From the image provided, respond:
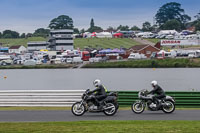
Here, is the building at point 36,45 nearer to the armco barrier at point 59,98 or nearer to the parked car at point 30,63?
the parked car at point 30,63

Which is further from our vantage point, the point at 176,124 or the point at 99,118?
the point at 99,118

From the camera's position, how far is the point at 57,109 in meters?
22.2

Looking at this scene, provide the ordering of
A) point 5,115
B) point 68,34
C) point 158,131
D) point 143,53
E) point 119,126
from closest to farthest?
point 158,131 → point 119,126 → point 5,115 → point 143,53 → point 68,34

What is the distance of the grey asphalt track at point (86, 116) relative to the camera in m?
18.2

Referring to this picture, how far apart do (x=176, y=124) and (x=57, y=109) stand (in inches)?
317

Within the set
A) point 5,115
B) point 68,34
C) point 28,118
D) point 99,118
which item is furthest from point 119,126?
point 68,34

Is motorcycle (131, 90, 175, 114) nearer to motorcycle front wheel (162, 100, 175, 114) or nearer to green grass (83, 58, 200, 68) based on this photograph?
motorcycle front wheel (162, 100, 175, 114)

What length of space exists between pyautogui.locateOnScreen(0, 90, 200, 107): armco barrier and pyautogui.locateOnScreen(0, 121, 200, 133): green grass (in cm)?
617

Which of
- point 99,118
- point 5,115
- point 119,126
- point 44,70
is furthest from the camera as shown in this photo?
point 44,70

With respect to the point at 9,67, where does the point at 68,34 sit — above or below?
above

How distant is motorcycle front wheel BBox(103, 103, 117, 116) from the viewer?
19.1 metres

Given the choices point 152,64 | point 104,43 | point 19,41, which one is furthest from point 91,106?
point 19,41

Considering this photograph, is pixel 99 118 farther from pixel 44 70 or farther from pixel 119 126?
pixel 44 70

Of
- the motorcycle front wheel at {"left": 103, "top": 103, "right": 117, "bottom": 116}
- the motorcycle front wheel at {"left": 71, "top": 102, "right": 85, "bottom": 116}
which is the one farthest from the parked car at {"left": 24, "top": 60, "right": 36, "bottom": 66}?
the motorcycle front wheel at {"left": 103, "top": 103, "right": 117, "bottom": 116}
